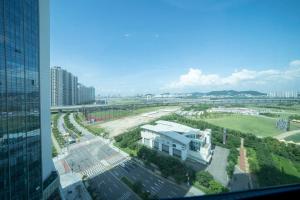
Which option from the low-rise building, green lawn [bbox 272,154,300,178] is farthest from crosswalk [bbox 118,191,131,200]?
green lawn [bbox 272,154,300,178]

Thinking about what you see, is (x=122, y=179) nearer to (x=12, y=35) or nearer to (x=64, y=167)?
(x=64, y=167)

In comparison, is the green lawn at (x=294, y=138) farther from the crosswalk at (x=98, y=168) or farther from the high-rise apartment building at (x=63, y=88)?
the high-rise apartment building at (x=63, y=88)

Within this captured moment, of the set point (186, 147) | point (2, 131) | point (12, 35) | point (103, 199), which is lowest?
point (103, 199)

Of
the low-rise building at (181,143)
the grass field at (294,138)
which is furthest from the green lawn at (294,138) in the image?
the low-rise building at (181,143)

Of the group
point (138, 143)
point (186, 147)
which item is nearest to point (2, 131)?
point (186, 147)

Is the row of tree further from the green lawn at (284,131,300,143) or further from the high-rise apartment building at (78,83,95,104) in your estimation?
the high-rise apartment building at (78,83,95,104)

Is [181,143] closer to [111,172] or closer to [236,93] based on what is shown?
[111,172]

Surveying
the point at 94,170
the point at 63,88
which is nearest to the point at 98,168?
the point at 94,170
